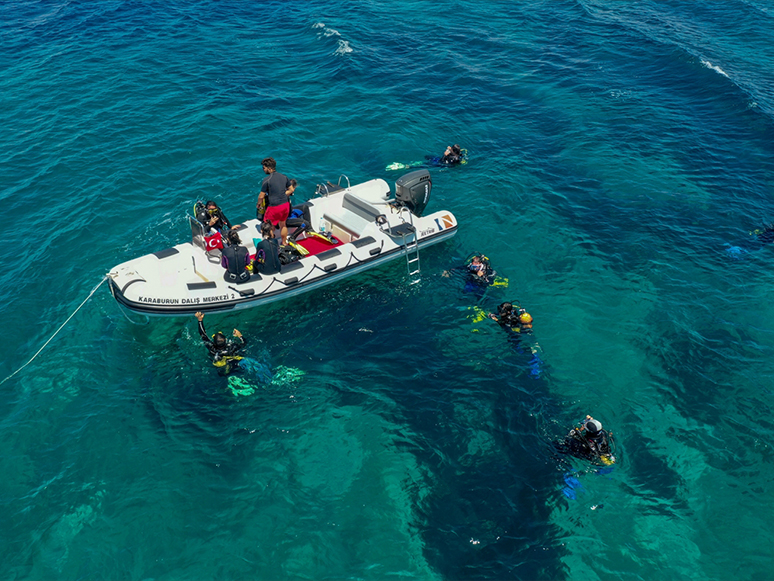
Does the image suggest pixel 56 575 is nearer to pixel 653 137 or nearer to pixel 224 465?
pixel 224 465

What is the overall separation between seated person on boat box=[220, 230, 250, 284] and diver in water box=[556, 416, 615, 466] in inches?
388

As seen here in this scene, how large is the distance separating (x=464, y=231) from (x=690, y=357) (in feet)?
27.9

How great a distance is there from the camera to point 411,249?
19.6 meters

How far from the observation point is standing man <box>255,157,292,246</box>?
1745 centimetres

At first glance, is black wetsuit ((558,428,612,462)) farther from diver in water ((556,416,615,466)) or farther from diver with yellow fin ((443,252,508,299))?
diver with yellow fin ((443,252,508,299))

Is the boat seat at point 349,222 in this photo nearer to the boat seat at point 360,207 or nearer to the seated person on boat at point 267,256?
the boat seat at point 360,207

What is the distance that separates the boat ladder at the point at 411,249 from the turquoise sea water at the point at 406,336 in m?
0.47

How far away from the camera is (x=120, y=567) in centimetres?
1192

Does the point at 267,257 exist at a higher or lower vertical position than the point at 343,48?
lower

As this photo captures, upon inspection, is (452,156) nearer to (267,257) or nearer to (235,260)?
(267,257)

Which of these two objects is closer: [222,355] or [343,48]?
[222,355]

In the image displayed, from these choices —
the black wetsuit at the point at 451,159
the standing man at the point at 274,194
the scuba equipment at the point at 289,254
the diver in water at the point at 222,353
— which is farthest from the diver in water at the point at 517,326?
the black wetsuit at the point at 451,159

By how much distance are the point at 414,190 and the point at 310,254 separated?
416 cm

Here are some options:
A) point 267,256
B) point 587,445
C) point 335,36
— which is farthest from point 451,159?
point 335,36
